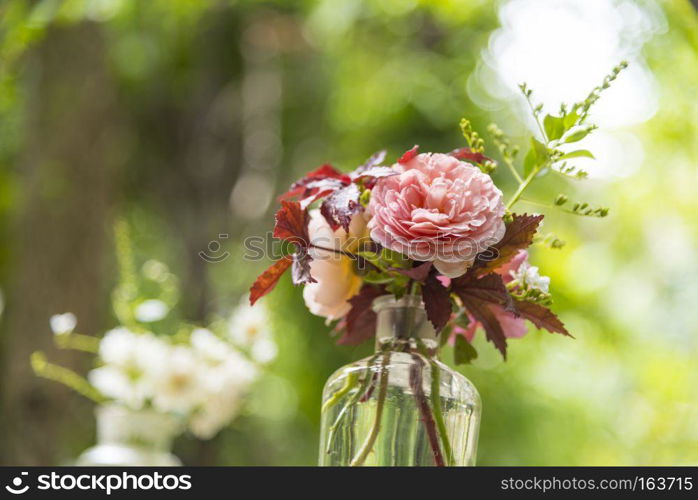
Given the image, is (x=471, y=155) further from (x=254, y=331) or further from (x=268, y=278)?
(x=254, y=331)

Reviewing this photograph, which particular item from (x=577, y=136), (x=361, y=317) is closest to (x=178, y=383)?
(x=361, y=317)

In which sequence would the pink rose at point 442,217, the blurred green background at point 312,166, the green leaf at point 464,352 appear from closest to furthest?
the pink rose at point 442,217 < the green leaf at point 464,352 < the blurred green background at point 312,166

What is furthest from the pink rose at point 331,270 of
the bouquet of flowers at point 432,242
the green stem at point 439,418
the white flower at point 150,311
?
the white flower at point 150,311

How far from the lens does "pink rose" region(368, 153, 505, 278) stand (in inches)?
20.7

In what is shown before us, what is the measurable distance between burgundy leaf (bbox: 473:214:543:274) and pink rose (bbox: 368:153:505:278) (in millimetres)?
26

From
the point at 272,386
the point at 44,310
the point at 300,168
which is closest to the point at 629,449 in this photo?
the point at 272,386

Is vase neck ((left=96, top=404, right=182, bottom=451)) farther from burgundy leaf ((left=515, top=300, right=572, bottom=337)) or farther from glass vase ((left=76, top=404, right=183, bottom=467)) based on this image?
burgundy leaf ((left=515, top=300, right=572, bottom=337))

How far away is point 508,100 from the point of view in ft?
7.04

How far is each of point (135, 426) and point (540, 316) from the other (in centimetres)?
62

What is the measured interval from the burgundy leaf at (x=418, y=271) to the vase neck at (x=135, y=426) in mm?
555

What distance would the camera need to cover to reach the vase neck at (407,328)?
1.97ft

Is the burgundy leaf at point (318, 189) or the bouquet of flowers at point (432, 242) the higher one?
the burgundy leaf at point (318, 189)

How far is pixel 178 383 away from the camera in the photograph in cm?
99

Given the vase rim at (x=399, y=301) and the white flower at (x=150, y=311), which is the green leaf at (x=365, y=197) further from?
the white flower at (x=150, y=311)
